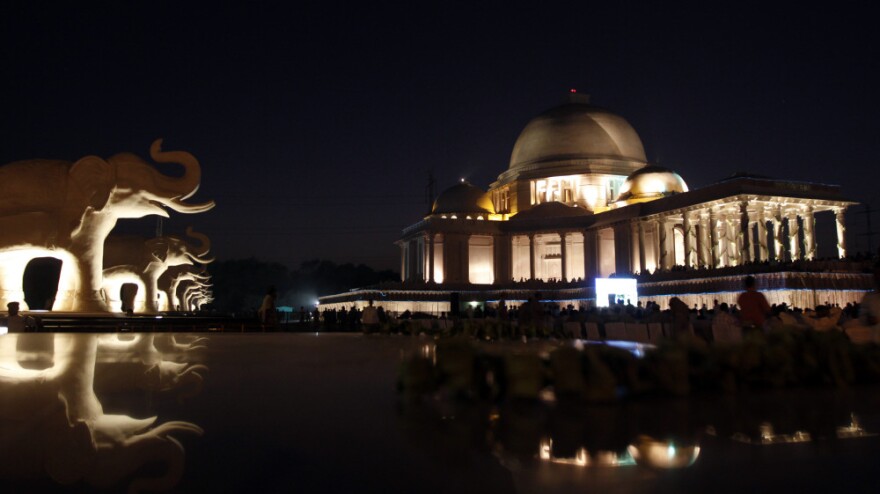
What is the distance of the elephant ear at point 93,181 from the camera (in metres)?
24.6

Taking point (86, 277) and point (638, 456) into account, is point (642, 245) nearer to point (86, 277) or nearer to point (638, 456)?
point (86, 277)

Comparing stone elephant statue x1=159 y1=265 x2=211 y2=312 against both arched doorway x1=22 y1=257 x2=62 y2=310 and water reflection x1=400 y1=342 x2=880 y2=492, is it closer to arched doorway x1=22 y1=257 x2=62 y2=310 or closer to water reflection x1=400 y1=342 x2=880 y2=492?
arched doorway x1=22 y1=257 x2=62 y2=310

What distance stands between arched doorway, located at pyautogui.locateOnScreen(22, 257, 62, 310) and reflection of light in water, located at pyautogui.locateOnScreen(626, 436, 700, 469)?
215 ft

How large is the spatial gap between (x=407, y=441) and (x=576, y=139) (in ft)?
206

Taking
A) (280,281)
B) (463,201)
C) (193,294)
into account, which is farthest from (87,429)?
(280,281)

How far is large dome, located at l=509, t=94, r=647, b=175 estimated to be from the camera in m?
65.1

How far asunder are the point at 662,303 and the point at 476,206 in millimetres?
26245

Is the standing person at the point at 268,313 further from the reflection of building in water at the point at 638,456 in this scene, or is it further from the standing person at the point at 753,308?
the reflection of building in water at the point at 638,456

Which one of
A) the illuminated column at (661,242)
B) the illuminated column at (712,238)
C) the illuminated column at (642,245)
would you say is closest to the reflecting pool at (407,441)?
the illuminated column at (712,238)

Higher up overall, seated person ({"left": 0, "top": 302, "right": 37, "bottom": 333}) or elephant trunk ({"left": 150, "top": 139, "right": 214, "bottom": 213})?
elephant trunk ({"left": 150, "top": 139, "right": 214, "bottom": 213})

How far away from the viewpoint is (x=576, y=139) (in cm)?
6538

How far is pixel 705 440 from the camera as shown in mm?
4949

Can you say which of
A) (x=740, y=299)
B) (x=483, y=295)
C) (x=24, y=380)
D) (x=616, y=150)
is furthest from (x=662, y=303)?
(x=24, y=380)

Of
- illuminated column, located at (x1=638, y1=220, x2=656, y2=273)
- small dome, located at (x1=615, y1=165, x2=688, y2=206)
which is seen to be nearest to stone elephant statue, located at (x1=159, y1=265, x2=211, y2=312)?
illuminated column, located at (x1=638, y1=220, x2=656, y2=273)
